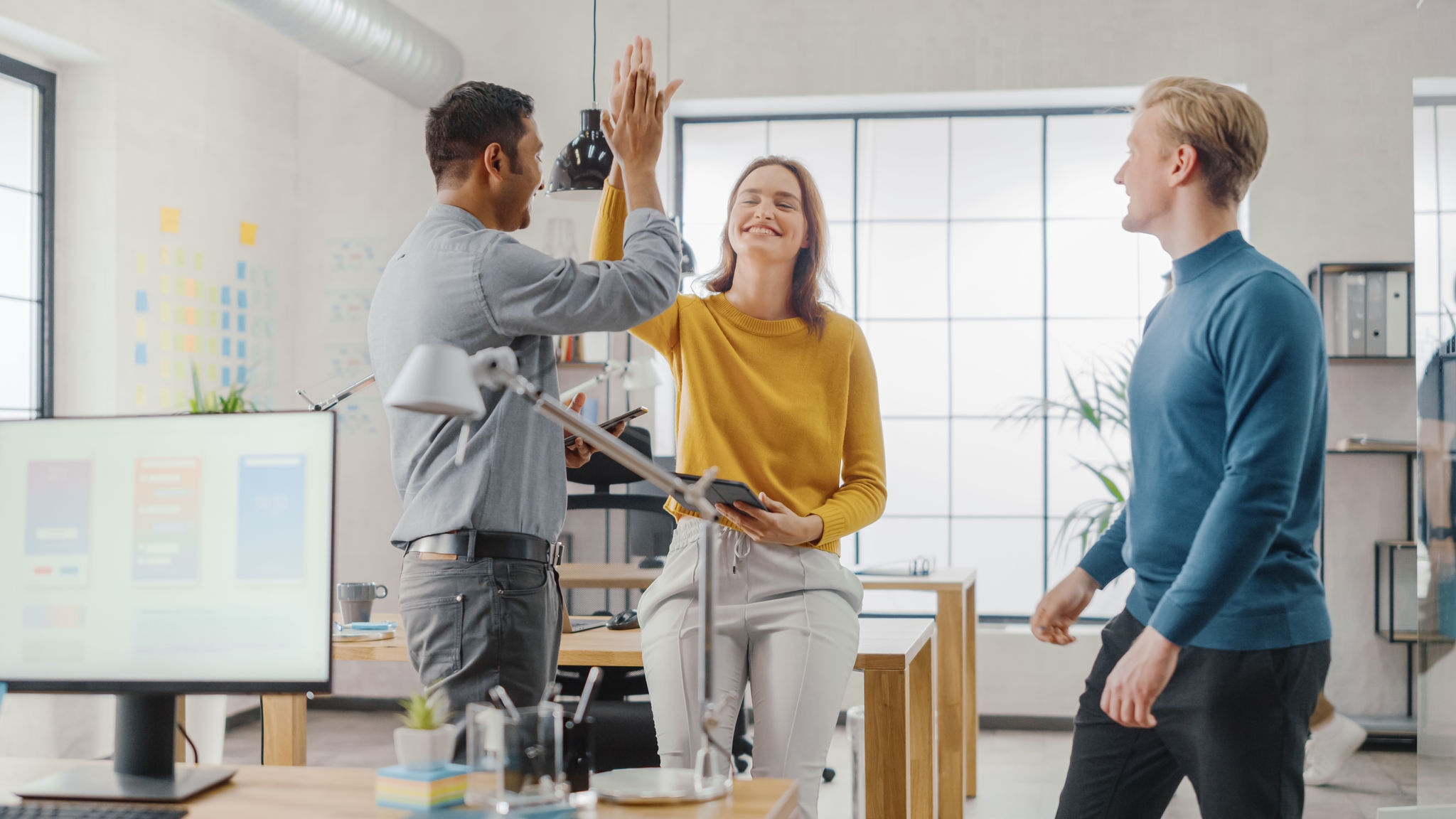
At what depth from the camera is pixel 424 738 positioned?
1186 millimetres

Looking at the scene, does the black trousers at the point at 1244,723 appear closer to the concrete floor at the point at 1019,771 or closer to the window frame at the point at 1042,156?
the concrete floor at the point at 1019,771

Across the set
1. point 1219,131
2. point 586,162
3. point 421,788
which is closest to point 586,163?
point 586,162

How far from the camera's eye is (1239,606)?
1.38m

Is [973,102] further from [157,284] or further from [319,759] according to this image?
[319,759]

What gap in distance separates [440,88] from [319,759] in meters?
2.72

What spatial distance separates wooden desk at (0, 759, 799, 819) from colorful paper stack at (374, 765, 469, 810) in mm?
11

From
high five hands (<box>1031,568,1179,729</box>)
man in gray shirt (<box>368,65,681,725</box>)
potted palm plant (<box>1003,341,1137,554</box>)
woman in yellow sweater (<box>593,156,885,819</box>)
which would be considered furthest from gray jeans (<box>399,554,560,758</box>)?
potted palm plant (<box>1003,341,1137,554</box>)

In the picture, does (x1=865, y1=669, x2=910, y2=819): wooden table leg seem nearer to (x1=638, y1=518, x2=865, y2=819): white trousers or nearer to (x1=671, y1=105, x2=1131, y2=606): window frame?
(x1=638, y1=518, x2=865, y2=819): white trousers

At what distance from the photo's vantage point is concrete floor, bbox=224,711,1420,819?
3.62m

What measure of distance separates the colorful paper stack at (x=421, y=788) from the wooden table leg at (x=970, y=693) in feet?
8.93

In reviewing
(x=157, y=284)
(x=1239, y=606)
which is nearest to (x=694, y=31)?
(x=157, y=284)

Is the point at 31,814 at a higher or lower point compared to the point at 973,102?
lower

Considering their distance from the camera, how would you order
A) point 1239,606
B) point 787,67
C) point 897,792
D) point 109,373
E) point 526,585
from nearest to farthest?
point 1239,606, point 526,585, point 897,792, point 109,373, point 787,67

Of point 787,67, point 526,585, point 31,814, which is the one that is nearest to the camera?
point 31,814
